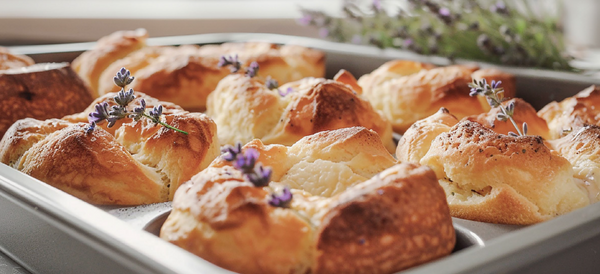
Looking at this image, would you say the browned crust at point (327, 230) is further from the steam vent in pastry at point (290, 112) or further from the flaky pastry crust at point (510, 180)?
the steam vent in pastry at point (290, 112)

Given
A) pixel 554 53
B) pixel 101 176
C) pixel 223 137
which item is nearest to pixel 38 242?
pixel 101 176

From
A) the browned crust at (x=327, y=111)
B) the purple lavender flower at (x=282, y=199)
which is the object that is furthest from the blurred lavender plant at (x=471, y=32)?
the purple lavender flower at (x=282, y=199)

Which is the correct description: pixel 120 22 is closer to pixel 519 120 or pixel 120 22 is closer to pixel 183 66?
pixel 183 66

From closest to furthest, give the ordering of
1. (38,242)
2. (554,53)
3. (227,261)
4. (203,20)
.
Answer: (227,261), (38,242), (554,53), (203,20)

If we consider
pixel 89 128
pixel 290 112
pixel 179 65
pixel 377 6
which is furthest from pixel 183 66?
pixel 377 6

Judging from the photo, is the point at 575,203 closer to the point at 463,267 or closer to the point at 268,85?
the point at 463,267

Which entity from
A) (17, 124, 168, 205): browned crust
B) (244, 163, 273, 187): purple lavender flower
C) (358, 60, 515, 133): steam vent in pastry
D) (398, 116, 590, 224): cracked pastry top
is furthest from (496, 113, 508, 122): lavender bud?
(17, 124, 168, 205): browned crust

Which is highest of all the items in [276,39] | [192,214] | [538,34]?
[192,214]
